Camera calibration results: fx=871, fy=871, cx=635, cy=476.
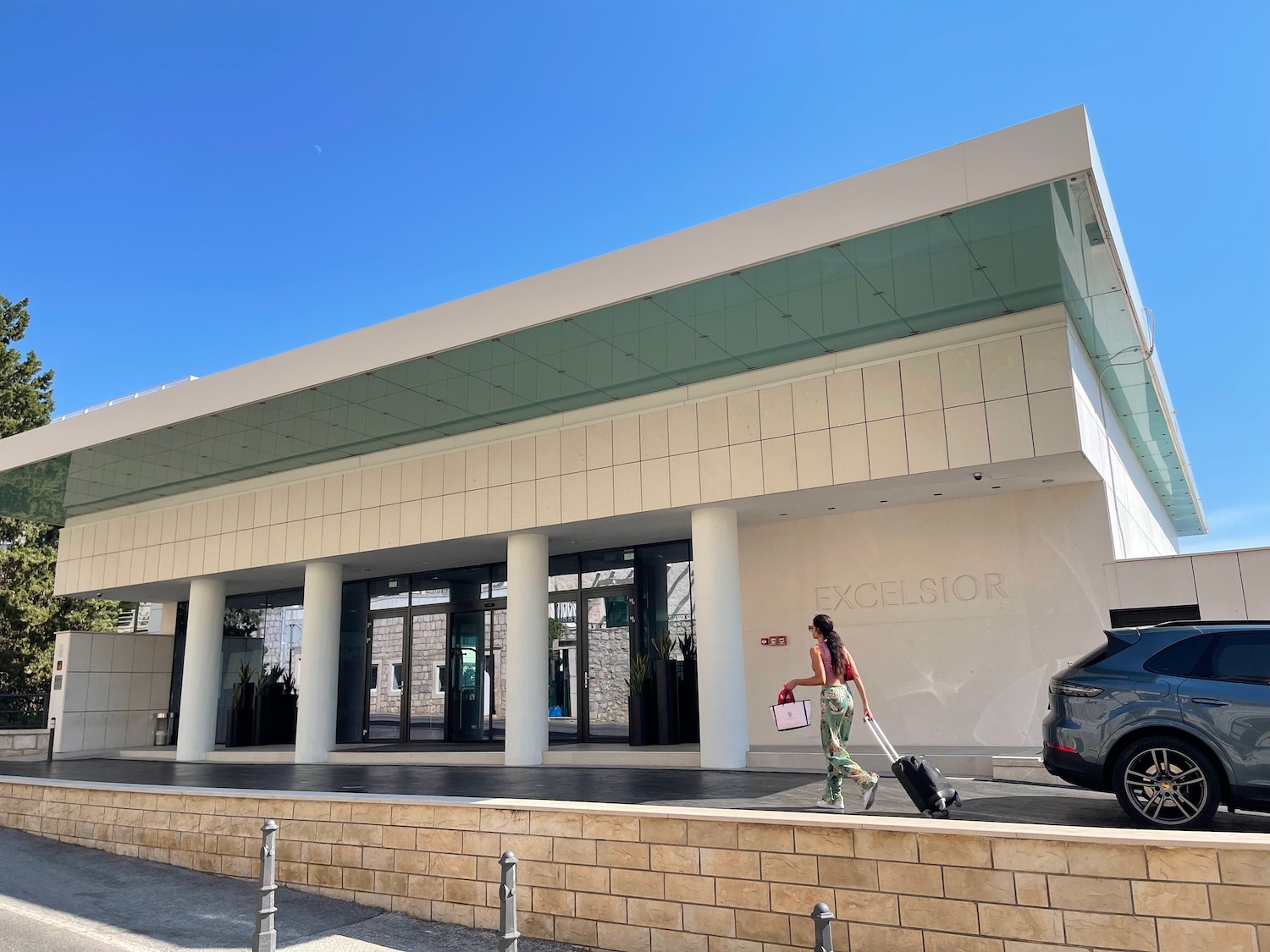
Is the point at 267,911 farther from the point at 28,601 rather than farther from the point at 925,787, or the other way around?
the point at 28,601

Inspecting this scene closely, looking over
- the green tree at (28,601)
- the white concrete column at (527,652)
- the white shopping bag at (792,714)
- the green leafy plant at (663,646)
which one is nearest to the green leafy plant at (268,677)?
the green tree at (28,601)

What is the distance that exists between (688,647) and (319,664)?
7413 millimetres

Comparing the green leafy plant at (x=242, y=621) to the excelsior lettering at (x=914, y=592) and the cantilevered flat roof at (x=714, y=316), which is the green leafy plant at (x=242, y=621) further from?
the excelsior lettering at (x=914, y=592)

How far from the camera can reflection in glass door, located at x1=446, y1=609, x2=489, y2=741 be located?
18.1m

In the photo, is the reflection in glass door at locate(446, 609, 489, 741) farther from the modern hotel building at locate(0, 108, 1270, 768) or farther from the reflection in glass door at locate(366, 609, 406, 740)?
the reflection in glass door at locate(366, 609, 406, 740)

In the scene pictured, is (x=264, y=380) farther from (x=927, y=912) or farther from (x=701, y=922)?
(x=927, y=912)

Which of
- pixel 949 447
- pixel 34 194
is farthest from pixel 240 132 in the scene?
pixel 949 447

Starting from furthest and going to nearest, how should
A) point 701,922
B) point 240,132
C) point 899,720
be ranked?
point 240,132 → point 899,720 → point 701,922

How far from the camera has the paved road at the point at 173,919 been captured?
6.82 metres

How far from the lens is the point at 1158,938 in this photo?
4938 mm

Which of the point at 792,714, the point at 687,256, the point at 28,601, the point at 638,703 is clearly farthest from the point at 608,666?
the point at 28,601

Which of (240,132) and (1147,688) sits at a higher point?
(240,132)

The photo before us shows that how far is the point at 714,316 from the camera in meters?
10.8

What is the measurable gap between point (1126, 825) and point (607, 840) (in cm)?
391
